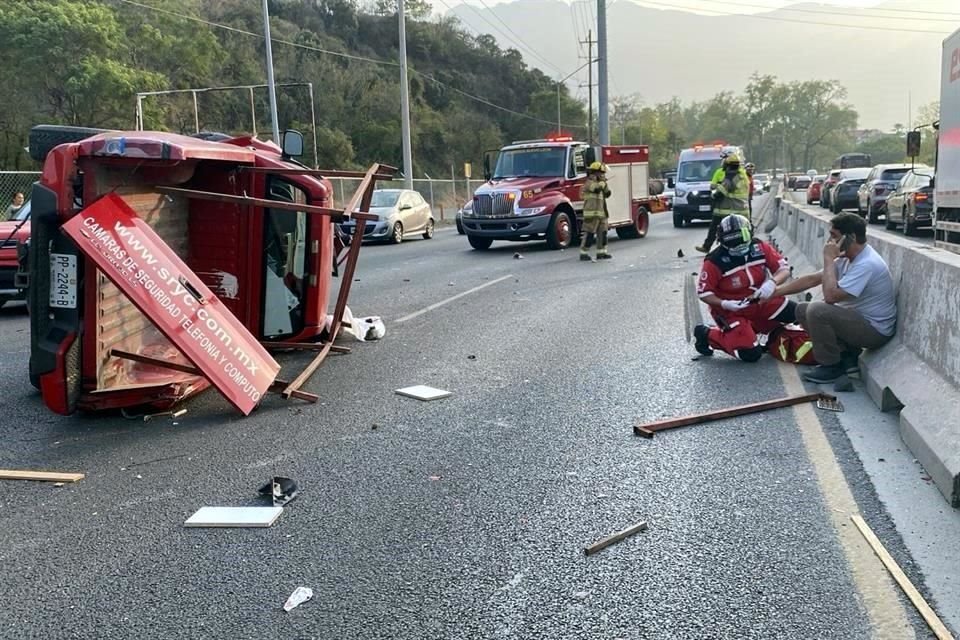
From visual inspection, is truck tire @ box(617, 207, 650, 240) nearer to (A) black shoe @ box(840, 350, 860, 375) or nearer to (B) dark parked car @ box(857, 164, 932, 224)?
(B) dark parked car @ box(857, 164, 932, 224)

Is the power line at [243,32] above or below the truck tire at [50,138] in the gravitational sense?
above

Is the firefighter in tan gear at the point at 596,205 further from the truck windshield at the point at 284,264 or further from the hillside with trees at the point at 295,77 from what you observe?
the hillside with trees at the point at 295,77

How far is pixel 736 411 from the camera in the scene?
218 inches

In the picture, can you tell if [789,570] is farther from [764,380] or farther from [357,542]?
[764,380]

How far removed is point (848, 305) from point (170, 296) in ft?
15.6

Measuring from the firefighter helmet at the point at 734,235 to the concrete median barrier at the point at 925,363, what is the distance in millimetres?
1091

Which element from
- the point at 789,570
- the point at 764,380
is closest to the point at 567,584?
the point at 789,570

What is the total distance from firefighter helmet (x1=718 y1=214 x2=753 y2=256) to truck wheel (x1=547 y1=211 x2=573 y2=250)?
11594 mm

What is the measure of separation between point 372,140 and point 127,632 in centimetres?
5675

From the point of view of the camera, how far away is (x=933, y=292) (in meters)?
5.34

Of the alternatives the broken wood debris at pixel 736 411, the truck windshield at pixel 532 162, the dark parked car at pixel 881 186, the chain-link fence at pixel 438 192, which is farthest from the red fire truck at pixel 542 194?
the broken wood debris at pixel 736 411

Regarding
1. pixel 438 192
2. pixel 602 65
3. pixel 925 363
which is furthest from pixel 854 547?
pixel 438 192

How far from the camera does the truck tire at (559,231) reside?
18703 millimetres

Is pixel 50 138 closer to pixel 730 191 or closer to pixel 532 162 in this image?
pixel 730 191
